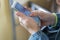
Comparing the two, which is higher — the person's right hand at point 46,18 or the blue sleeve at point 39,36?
the person's right hand at point 46,18

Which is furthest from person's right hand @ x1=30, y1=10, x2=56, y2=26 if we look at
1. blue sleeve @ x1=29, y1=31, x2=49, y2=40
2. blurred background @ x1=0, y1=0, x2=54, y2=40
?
blurred background @ x1=0, y1=0, x2=54, y2=40

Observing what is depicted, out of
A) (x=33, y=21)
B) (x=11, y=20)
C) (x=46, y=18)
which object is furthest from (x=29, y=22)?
(x=11, y=20)

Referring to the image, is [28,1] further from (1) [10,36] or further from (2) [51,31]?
(2) [51,31]

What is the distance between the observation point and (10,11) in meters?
1.34

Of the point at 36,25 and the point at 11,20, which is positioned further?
the point at 11,20

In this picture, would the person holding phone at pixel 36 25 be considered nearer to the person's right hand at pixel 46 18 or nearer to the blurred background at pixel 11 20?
the person's right hand at pixel 46 18

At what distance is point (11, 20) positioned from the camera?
138 cm

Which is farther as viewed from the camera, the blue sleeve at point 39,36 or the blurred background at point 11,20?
the blurred background at point 11,20

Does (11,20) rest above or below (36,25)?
below

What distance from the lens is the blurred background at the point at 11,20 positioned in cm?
133

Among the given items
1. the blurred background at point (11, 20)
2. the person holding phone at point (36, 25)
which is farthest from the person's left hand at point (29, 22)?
the blurred background at point (11, 20)

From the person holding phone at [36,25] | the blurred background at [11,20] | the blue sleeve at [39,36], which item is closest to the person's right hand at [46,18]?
the person holding phone at [36,25]

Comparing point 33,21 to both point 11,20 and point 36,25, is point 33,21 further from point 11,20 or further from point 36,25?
point 11,20

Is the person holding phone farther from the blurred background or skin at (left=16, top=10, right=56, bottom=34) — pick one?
the blurred background
